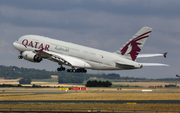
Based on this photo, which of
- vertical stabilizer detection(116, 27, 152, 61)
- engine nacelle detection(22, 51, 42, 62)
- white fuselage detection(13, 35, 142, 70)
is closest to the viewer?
vertical stabilizer detection(116, 27, 152, 61)

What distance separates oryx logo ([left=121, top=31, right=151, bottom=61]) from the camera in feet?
213

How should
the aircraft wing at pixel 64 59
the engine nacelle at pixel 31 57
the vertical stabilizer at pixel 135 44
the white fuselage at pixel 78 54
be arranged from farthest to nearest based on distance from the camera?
the engine nacelle at pixel 31 57
the aircraft wing at pixel 64 59
the white fuselage at pixel 78 54
the vertical stabilizer at pixel 135 44

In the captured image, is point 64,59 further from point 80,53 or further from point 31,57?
point 31,57

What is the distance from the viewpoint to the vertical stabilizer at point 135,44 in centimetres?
6475

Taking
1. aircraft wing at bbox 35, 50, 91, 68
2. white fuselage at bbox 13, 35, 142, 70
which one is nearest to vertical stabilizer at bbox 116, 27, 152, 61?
white fuselage at bbox 13, 35, 142, 70

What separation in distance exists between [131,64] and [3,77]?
144316 mm

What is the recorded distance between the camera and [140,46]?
213 ft

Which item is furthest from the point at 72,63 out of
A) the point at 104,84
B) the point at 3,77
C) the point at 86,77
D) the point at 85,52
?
the point at 3,77

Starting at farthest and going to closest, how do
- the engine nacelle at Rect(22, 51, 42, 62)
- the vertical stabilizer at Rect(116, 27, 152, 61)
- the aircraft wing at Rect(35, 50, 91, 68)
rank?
the engine nacelle at Rect(22, 51, 42, 62) → the aircraft wing at Rect(35, 50, 91, 68) → the vertical stabilizer at Rect(116, 27, 152, 61)

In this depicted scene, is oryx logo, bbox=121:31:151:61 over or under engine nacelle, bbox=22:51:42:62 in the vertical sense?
over

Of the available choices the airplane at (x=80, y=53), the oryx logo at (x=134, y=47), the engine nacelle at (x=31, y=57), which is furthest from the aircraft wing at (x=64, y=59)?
the oryx logo at (x=134, y=47)

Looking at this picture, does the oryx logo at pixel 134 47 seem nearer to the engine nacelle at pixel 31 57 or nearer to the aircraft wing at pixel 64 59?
the aircraft wing at pixel 64 59

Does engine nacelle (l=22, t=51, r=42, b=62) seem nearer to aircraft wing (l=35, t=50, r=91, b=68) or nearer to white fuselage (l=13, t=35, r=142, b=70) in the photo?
white fuselage (l=13, t=35, r=142, b=70)

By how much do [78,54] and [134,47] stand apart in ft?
42.5
